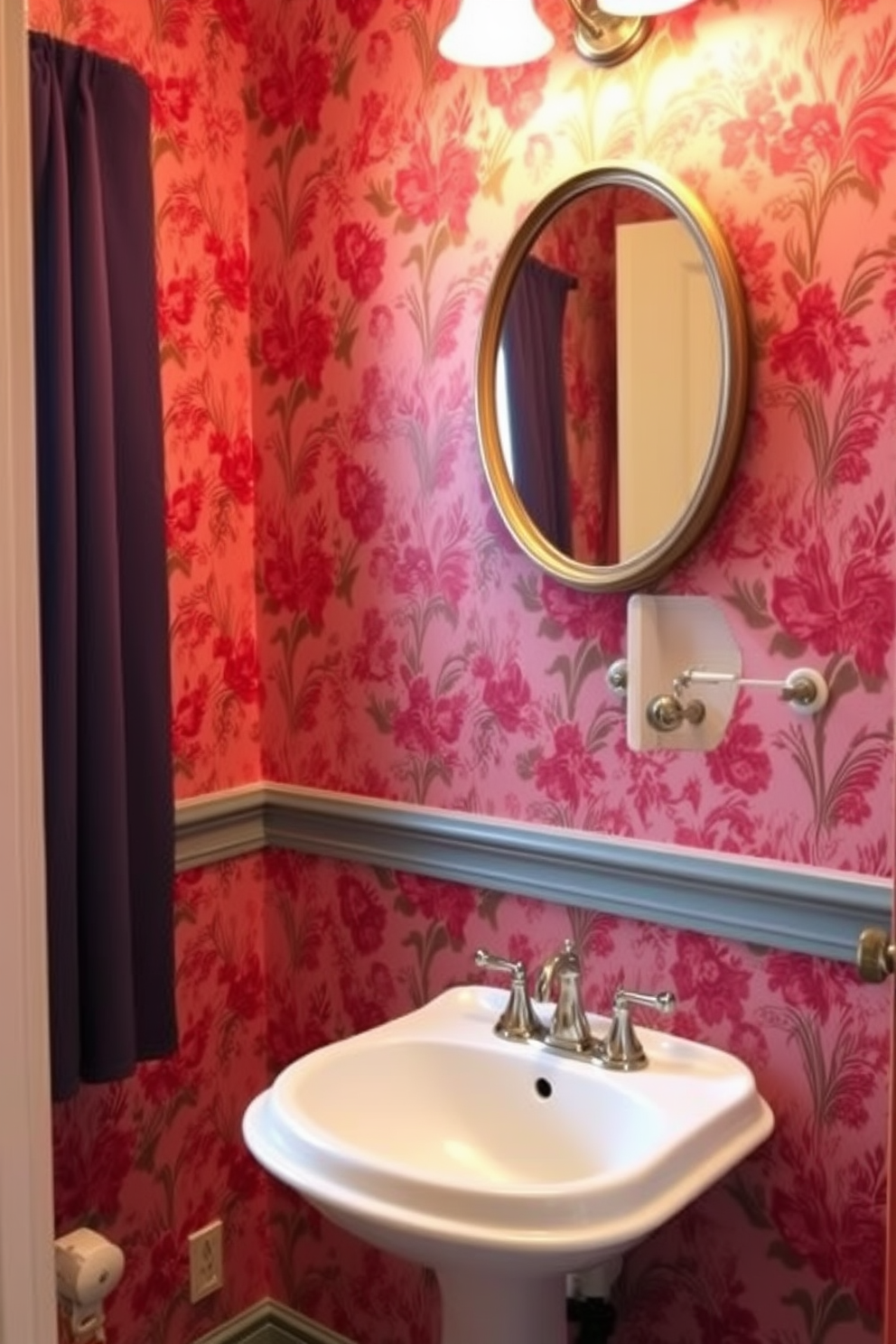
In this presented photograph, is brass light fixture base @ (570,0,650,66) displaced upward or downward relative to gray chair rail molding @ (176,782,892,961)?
upward

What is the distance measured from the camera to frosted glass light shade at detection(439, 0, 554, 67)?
1.61 metres

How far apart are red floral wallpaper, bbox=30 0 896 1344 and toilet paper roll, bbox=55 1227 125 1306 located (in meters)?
0.10

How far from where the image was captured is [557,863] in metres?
1.71

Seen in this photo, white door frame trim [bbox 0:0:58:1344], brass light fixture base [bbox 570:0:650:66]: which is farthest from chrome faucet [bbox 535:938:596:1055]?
brass light fixture base [bbox 570:0:650:66]

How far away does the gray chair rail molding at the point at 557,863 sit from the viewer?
1.48 m

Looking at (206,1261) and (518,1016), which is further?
(206,1261)

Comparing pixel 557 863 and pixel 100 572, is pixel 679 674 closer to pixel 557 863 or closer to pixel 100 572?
pixel 557 863

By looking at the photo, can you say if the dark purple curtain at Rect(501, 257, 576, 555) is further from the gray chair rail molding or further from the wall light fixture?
the gray chair rail molding

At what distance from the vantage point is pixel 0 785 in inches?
Answer: 43.2

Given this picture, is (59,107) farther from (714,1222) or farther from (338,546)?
(714,1222)

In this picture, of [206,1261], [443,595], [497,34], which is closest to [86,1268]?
[206,1261]

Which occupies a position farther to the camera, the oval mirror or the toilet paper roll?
the toilet paper roll

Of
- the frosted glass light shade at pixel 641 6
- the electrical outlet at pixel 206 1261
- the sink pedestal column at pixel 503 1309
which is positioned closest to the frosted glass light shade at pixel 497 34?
the frosted glass light shade at pixel 641 6

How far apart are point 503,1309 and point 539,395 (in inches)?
43.7
